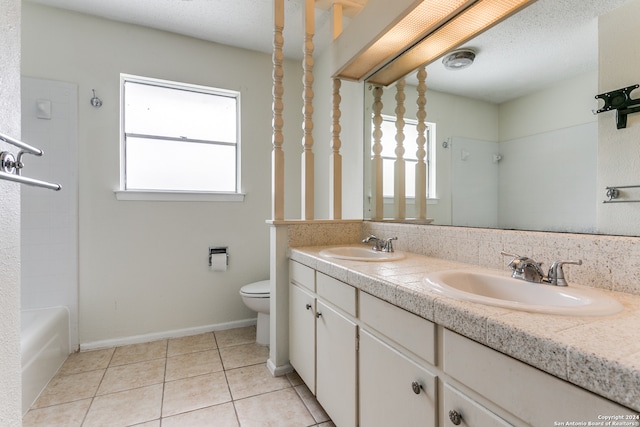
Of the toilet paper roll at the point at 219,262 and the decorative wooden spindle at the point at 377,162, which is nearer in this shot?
the decorative wooden spindle at the point at 377,162

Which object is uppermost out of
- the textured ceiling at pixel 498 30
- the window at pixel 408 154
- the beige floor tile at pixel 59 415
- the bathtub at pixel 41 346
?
the textured ceiling at pixel 498 30

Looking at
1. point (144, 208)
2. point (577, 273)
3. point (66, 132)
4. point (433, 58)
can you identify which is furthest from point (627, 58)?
point (66, 132)

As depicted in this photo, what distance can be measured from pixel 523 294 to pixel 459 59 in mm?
1134

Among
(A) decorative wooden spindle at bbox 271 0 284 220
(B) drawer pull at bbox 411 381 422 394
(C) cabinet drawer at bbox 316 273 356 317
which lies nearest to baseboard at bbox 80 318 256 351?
(A) decorative wooden spindle at bbox 271 0 284 220

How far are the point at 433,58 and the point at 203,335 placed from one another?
8.60 feet

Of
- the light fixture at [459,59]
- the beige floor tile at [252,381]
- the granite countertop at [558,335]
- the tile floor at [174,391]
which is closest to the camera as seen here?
the granite countertop at [558,335]

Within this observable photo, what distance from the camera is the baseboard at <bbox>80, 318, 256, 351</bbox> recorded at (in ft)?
7.46

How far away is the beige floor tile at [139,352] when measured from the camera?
6.95 feet

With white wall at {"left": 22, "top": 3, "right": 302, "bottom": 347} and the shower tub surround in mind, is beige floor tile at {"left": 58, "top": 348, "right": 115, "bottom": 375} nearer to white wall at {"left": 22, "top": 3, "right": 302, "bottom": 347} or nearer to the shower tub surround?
white wall at {"left": 22, "top": 3, "right": 302, "bottom": 347}

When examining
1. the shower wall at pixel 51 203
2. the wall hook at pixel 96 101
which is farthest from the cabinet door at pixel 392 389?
the wall hook at pixel 96 101

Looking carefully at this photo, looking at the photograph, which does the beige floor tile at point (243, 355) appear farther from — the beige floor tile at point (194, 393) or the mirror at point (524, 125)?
the mirror at point (524, 125)

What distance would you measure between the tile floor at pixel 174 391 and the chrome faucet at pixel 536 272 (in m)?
1.16

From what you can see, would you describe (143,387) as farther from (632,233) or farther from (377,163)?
(632,233)

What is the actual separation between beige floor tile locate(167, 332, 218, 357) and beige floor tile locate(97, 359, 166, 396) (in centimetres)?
16
